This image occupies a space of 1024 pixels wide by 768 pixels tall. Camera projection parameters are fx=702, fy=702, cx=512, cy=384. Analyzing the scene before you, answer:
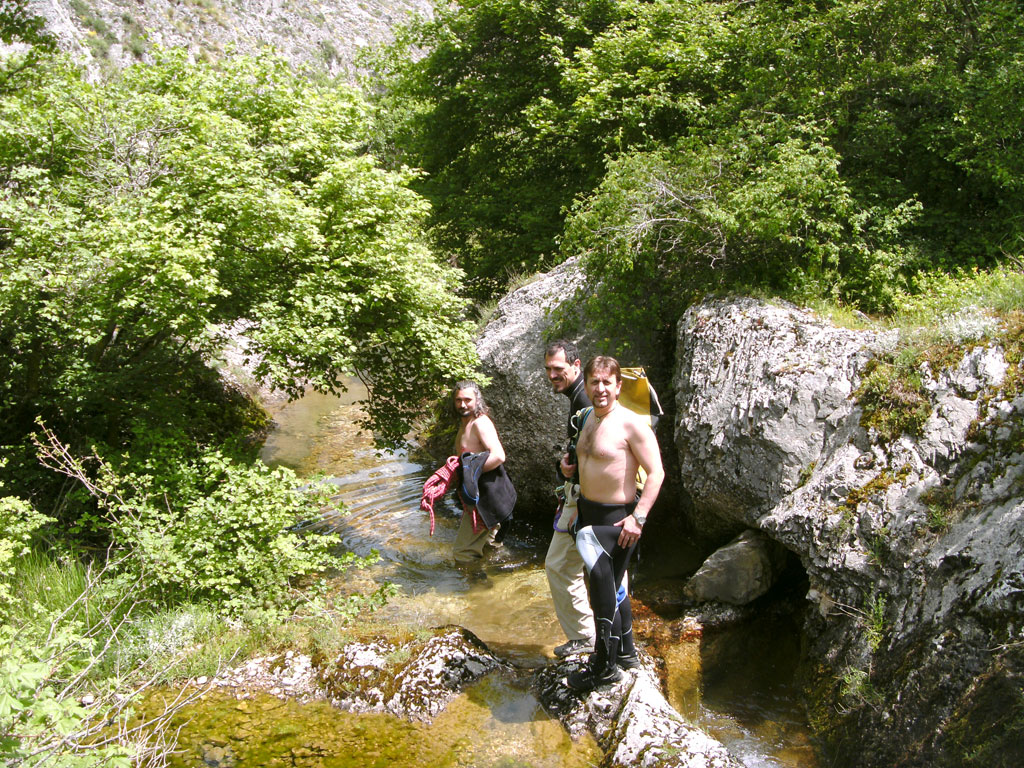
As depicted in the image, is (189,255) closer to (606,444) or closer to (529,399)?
(606,444)

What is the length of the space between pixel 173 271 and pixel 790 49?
7.71 m

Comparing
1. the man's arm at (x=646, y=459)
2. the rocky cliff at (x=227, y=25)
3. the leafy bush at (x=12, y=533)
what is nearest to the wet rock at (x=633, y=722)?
the man's arm at (x=646, y=459)

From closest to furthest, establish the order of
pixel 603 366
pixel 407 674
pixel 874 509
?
pixel 603 366, pixel 874 509, pixel 407 674

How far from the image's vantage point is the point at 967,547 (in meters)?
3.95

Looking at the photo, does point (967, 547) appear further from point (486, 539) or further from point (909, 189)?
point (909, 189)

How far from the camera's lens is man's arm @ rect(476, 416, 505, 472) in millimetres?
6195

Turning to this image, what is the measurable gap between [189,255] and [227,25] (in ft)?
226

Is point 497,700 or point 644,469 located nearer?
point 644,469

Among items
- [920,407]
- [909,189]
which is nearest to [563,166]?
[909,189]

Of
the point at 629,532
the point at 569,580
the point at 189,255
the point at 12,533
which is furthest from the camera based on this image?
the point at 189,255

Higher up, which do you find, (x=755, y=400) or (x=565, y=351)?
(x=565, y=351)

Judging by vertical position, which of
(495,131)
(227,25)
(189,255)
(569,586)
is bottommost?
(569,586)

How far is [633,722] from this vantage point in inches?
164

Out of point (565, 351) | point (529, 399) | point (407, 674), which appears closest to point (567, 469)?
point (565, 351)
